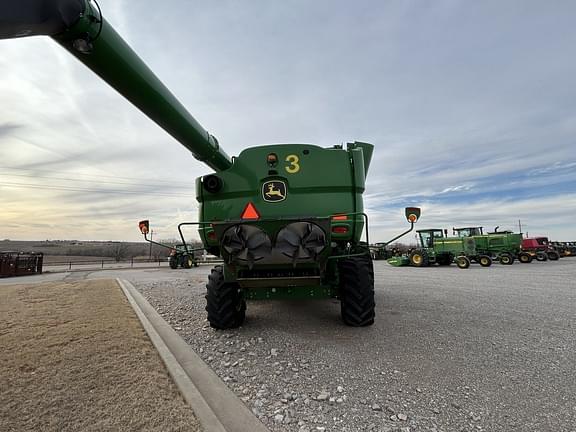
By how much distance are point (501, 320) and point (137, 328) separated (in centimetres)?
552

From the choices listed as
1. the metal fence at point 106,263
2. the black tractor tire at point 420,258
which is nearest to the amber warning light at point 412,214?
the black tractor tire at point 420,258

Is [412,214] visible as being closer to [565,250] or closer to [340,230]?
[340,230]

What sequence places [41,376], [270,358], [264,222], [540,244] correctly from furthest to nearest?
[540,244] → [264,222] → [270,358] → [41,376]

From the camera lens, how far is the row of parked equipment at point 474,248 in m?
18.4

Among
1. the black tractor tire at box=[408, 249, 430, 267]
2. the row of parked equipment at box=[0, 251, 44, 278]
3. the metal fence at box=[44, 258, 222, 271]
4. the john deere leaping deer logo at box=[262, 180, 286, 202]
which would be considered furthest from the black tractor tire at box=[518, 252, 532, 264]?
the row of parked equipment at box=[0, 251, 44, 278]

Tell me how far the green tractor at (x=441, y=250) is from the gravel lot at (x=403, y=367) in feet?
45.1

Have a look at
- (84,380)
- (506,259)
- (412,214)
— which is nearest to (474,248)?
(506,259)

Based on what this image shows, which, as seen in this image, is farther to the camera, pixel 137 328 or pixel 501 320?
pixel 501 320

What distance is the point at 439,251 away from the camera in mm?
19125

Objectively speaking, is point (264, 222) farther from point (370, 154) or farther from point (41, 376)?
point (370, 154)

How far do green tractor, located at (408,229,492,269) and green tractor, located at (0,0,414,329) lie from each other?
15.7 meters

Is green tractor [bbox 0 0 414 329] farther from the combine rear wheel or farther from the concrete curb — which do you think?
the combine rear wheel

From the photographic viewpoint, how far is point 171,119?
2.83 meters

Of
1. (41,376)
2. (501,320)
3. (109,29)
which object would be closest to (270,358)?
(41,376)
